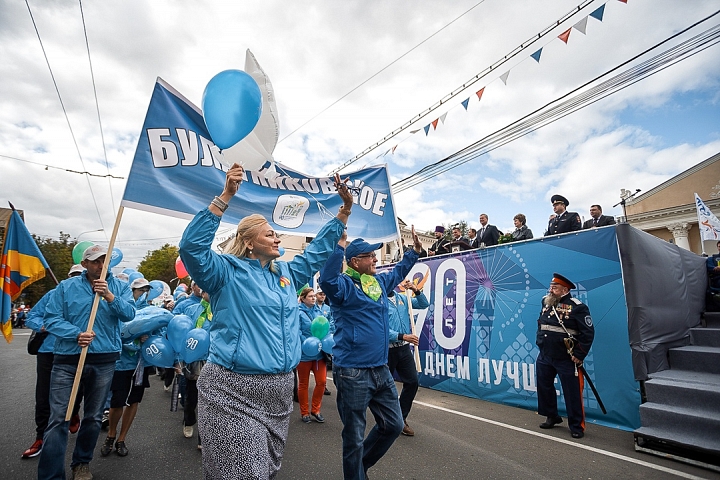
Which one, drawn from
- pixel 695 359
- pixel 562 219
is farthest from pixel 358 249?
pixel 562 219

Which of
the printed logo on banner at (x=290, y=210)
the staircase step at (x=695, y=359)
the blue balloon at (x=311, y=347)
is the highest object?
the printed logo on banner at (x=290, y=210)

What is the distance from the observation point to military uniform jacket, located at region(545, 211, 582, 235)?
24.3 feet

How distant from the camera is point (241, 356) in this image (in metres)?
1.90

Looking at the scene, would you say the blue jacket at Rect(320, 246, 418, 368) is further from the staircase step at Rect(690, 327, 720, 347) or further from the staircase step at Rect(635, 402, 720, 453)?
the staircase step at Rect(690, 327, 720, 347)

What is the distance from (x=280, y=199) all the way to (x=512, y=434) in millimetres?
4242

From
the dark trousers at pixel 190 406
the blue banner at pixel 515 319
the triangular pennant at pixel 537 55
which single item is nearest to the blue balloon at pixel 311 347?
the dark trousers at pixel 190 406

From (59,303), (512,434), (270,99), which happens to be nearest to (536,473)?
(512,434)

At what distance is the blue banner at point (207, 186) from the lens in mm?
3924

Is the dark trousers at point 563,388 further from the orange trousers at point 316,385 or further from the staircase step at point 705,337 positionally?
the orange trousers at point 316,385

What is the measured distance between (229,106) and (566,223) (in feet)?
22.9

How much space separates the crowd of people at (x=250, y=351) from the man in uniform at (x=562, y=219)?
9.08 feet

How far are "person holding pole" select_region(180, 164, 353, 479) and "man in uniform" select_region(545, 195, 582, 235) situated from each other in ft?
22.8

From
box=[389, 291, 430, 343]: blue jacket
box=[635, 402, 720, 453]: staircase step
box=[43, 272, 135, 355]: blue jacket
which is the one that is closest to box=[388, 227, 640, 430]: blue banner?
box=[635, 402, 720, 453]: staircase step

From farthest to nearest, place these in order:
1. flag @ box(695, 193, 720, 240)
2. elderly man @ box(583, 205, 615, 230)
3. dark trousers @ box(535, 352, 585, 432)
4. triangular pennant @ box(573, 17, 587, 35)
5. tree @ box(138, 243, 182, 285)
A: tree @ box(138, 243, 182, 285)
flag @ box(695, 193, 720, 240)
elderly man @ box(583, 205, 615, 230)
triangular pennant @ box(573, 17, 587, 35)
dark trousers @ box(535, 352, 585, 432)
